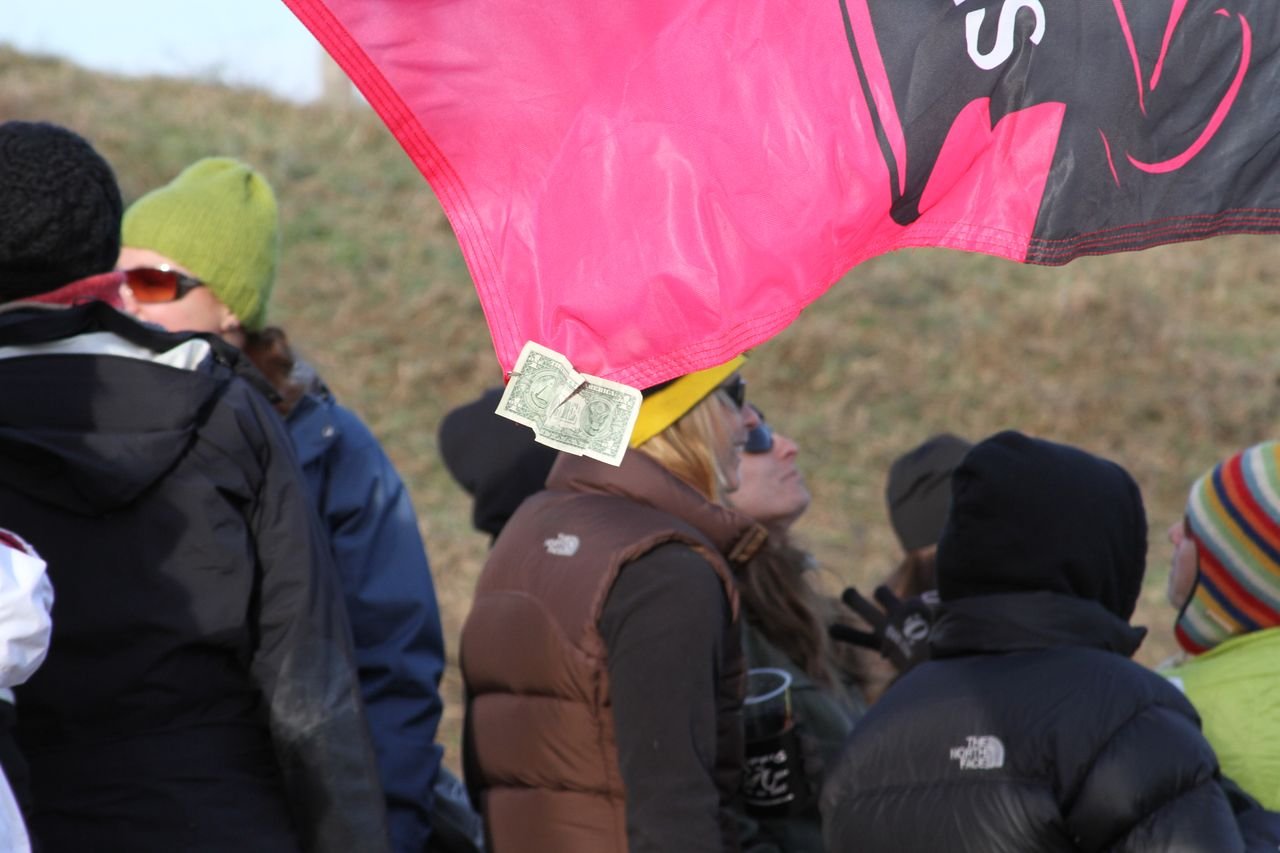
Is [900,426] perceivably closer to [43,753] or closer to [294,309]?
[294,309]

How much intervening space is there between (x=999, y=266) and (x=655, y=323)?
1127 centimetres

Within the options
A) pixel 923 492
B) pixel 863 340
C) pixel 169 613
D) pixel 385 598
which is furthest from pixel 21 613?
pixel 863 340

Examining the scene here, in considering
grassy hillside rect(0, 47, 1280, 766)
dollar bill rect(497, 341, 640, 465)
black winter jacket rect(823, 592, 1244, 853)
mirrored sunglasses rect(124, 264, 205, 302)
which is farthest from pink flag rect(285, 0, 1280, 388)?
grassy hillside rect(0, 47, 1280, 766)

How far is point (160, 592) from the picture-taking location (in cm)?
247

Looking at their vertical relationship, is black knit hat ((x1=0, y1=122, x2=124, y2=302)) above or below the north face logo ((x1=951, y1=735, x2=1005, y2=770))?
above

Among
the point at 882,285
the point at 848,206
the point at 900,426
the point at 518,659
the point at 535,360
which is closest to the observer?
the point at 535,360

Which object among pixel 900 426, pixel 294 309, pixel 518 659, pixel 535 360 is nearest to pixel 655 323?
pixel 535 360

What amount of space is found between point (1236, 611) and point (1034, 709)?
0.77m

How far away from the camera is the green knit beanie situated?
3.54 meters

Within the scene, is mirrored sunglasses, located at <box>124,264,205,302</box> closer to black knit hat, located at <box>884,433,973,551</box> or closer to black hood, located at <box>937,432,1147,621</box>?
black hood, located at <box>937,432,1147,621</box>

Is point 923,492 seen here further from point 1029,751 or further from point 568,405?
point 568,405

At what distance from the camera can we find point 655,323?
1.83 m

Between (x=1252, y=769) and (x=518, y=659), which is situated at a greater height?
(x=518, y=659)

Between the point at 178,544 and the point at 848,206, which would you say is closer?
the point at 848,206
